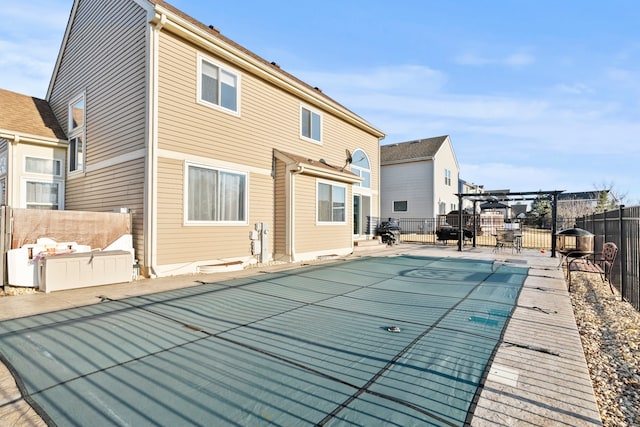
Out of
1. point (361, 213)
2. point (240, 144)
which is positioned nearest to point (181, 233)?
point (240, 144)

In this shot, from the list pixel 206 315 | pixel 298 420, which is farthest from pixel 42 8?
pixel 298 420

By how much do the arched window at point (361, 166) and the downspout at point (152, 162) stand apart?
30.0 feet

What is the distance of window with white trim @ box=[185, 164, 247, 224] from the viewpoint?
303 inches

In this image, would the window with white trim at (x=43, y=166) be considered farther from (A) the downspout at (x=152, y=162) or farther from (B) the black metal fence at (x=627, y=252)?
(B) the black metal fence at (x=627, y=252)

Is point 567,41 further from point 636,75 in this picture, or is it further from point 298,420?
point 298,420

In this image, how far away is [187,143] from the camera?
302 inches

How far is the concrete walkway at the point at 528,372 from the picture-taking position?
2106 mm

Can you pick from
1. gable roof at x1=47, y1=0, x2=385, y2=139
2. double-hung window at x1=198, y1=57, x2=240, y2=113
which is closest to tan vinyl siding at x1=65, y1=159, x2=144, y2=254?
double-hung window at x1=198, y1=57, x2=240, y2=113

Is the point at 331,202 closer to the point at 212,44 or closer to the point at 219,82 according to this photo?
the point at 219,82

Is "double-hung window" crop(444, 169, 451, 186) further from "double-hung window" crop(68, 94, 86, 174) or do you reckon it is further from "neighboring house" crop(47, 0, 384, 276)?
"double-hung window" crop(68, 94, 86, 174)

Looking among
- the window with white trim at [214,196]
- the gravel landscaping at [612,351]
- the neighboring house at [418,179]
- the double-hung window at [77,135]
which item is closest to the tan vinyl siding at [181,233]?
the window with white trim at [214,196]

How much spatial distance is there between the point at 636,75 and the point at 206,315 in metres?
19.4

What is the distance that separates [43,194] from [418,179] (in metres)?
21.9

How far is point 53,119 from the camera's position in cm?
1121
